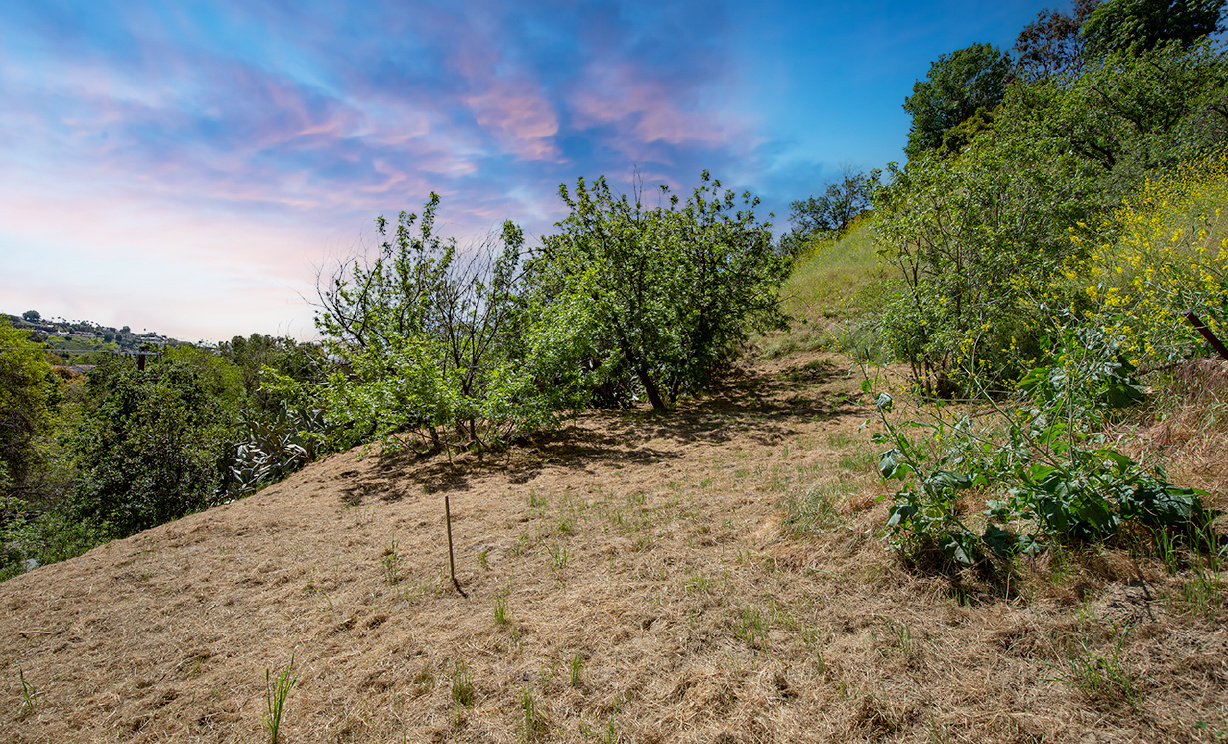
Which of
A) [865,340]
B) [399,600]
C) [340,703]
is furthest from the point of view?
[865,340]

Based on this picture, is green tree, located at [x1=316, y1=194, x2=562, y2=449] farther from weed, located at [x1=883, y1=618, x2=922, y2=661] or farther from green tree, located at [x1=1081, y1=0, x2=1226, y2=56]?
green tree, located at [x1=1081, y1=0, x2=1226, y2=56]

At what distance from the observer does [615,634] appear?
109 inches

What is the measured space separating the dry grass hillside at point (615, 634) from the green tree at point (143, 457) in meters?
11.5

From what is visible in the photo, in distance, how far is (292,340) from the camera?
10.1 m

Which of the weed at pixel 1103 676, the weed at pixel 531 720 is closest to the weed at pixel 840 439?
the weed at pixel 1103 676

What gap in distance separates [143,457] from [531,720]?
693 inches

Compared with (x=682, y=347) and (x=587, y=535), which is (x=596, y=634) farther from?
(x=682, y=347)

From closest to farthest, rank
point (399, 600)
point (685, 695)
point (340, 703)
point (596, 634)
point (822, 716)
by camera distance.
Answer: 1. point (822, 716)
2. point (685, 695)
3. point (340, 703)
4. point (596, 634)
5. point (399, 600)

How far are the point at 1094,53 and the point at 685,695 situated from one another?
127ft

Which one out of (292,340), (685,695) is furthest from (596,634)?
(292,340)

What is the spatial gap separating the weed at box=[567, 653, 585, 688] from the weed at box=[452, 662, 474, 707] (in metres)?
0.49

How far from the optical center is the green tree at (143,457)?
1378 centimetres

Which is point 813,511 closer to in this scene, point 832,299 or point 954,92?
point 832,299

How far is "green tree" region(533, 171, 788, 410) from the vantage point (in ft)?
31.4
